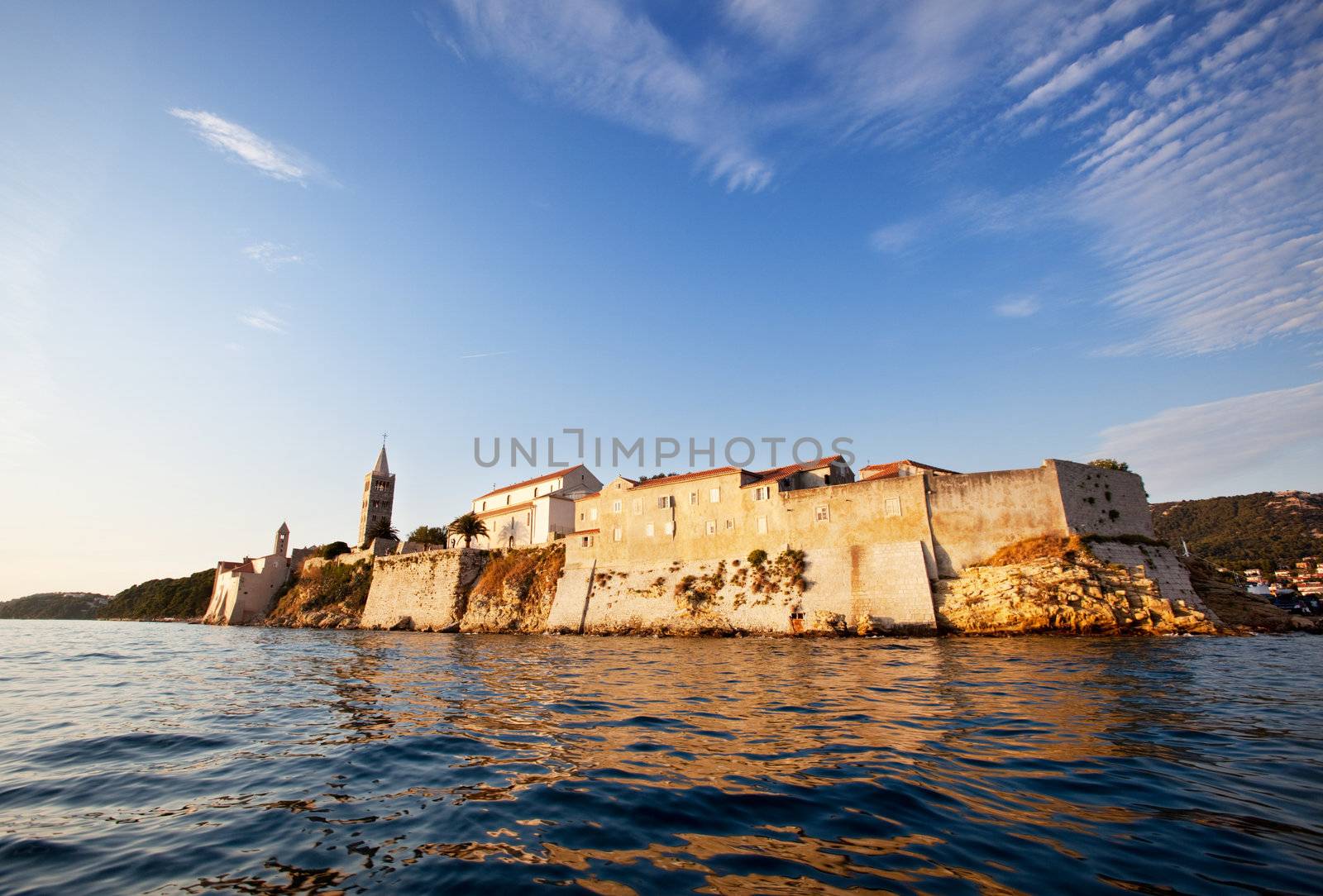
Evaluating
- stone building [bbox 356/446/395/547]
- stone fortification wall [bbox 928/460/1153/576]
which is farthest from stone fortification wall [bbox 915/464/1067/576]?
stone building [bbox 356/446/395/547]

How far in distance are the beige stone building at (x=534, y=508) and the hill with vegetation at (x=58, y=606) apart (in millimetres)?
110380

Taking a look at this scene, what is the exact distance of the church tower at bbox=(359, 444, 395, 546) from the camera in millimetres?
82750

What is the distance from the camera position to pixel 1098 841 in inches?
198

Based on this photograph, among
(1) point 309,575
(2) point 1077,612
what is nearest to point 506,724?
(2) point 1077,612

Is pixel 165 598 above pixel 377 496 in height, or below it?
below

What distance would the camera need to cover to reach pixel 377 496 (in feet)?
277

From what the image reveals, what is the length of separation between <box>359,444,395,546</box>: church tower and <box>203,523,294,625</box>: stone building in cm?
1085

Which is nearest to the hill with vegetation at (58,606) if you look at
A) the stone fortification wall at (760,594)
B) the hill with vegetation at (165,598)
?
the hill with vegetation at (165,598)

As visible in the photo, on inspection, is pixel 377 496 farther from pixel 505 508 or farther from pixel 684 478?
pixel 684 478

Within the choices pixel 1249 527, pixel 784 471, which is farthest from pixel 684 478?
pixel 1249 527

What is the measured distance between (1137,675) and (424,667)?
21706mm

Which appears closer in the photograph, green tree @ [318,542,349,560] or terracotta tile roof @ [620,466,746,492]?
terracotta tile roof @ [620,466,746,492]

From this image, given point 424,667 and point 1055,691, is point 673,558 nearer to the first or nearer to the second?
point 424,667

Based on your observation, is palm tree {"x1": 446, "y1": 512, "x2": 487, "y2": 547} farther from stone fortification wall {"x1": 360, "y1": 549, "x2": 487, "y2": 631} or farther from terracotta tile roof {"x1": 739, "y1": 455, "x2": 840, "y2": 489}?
terracotta tile roof {"x1": 739, "y1": 455, "x2": 840, "y2": 489}
